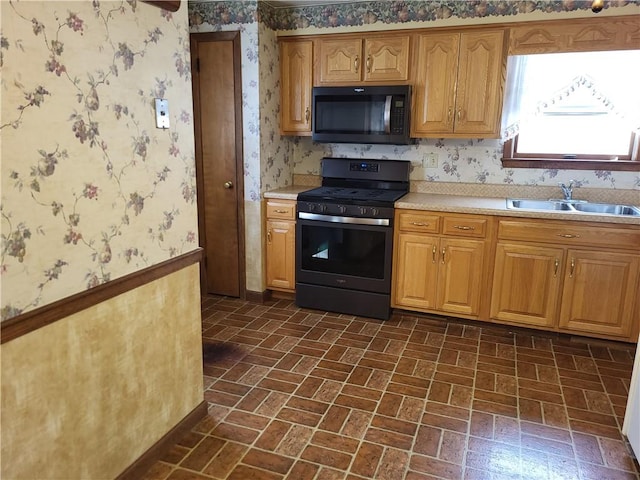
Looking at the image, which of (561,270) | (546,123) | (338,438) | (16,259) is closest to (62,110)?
(16,259)

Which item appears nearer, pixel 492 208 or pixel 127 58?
pixel 127 58

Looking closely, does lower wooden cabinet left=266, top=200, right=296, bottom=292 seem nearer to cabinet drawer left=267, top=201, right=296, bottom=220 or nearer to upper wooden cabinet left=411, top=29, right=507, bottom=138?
cabinet drawer left=267, top=201, right=296, bottom=220

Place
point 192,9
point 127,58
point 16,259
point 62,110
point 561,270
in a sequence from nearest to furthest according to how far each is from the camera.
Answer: point 16,259, point 62,110, point 127,58, point 561,270, point 192,9

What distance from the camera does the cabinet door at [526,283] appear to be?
3.28 m

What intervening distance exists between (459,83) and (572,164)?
1.05 metres

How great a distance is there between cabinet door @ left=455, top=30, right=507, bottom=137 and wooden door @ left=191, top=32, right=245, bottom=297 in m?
1.70

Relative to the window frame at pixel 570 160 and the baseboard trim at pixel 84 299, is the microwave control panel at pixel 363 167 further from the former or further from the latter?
the baseboard trim at pixel 84 299

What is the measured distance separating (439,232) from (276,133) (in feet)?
5.24

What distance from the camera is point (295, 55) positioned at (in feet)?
12.9

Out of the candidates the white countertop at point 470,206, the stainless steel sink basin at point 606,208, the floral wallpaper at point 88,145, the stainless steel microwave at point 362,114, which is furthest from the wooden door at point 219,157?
the stainless steel sink basin at point 606,208

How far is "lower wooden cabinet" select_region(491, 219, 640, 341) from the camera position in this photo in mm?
3127

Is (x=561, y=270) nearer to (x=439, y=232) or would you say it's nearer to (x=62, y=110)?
(x=439, y=232)

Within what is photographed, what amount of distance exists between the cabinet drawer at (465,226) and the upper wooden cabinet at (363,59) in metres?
1.15

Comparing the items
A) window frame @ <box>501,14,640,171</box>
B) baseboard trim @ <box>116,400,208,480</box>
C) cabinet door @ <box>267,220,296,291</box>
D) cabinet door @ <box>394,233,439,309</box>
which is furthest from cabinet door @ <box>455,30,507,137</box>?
baseboard trim @ <box>116,400,208,480</box>
